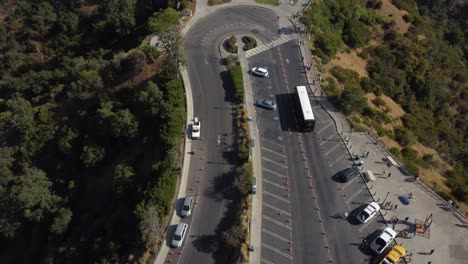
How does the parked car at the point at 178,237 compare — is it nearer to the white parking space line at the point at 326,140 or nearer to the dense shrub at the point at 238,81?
the white parking space line at the point at 326,140

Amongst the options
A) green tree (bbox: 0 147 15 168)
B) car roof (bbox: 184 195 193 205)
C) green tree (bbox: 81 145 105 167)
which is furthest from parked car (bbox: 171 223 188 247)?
green tree (bbox: 0 147 15 168)

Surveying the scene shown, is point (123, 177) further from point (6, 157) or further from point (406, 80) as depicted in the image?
point (406, 80)

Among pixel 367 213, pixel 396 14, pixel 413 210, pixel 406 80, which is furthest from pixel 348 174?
pixel 396 14

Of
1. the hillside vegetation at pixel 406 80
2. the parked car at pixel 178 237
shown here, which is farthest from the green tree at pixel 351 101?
the parked car at pixel 178 237

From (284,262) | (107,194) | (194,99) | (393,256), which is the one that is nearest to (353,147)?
(393,256)

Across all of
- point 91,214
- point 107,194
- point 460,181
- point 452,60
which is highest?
point 452,60

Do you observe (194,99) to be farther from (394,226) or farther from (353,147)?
(394,226)
